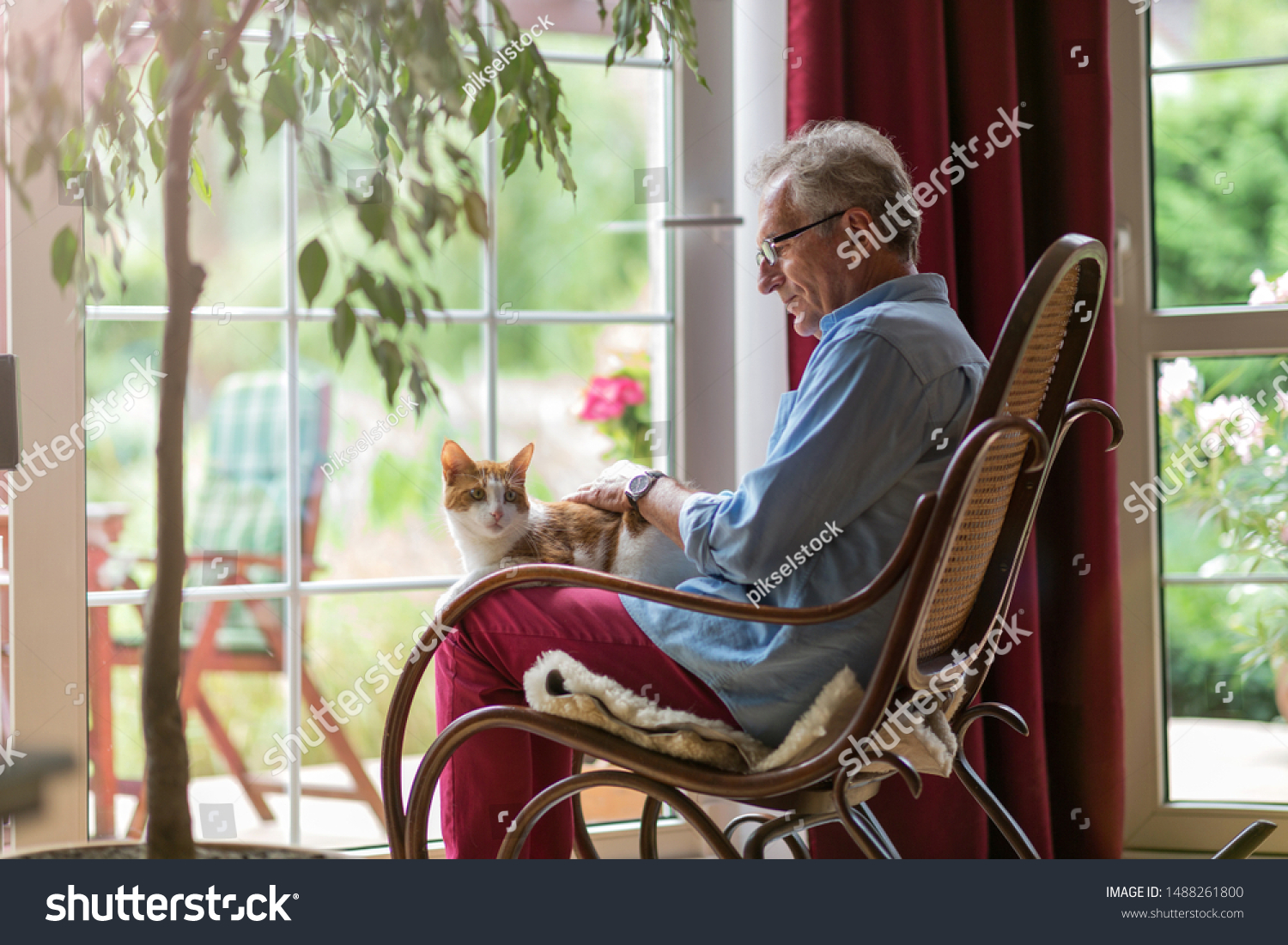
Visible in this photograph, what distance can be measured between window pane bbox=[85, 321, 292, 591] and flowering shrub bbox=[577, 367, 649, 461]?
0.51m

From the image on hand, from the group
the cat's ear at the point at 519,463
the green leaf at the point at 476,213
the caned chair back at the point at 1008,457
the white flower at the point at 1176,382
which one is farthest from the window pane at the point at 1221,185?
the green leaf at the point at 476,213

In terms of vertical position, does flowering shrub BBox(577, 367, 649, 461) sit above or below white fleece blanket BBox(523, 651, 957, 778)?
above

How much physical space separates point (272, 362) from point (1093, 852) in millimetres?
1651

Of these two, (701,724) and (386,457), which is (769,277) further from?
(386,457)

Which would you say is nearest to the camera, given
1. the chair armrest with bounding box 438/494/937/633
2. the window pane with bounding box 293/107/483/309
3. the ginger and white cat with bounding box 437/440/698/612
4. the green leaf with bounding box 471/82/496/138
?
the chair armrest with bounding box 438/494/937/633

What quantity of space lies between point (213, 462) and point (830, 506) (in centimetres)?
115

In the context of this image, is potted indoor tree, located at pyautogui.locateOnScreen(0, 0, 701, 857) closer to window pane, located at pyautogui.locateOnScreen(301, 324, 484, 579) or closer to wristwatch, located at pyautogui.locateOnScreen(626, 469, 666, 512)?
wristwatch, located at pyautogui.locateOnScreen(626, 469, 666, 512)

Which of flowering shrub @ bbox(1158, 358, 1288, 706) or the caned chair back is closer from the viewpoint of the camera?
the caned chair back

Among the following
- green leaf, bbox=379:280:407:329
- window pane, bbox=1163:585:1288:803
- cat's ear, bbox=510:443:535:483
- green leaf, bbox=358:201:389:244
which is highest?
green leaf, bbox=358:201:389:244

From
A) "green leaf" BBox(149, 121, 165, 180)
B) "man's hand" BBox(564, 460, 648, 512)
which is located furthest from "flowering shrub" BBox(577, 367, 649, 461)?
"green leaf" BBox(149, 121, 165, 180)

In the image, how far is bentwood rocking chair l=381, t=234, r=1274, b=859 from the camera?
973 mm

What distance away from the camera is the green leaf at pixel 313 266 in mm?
876

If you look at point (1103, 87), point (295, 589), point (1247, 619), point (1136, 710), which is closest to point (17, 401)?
point (295, 589)

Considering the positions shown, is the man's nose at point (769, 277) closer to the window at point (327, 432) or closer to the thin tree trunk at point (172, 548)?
the window at point (327, 432)
